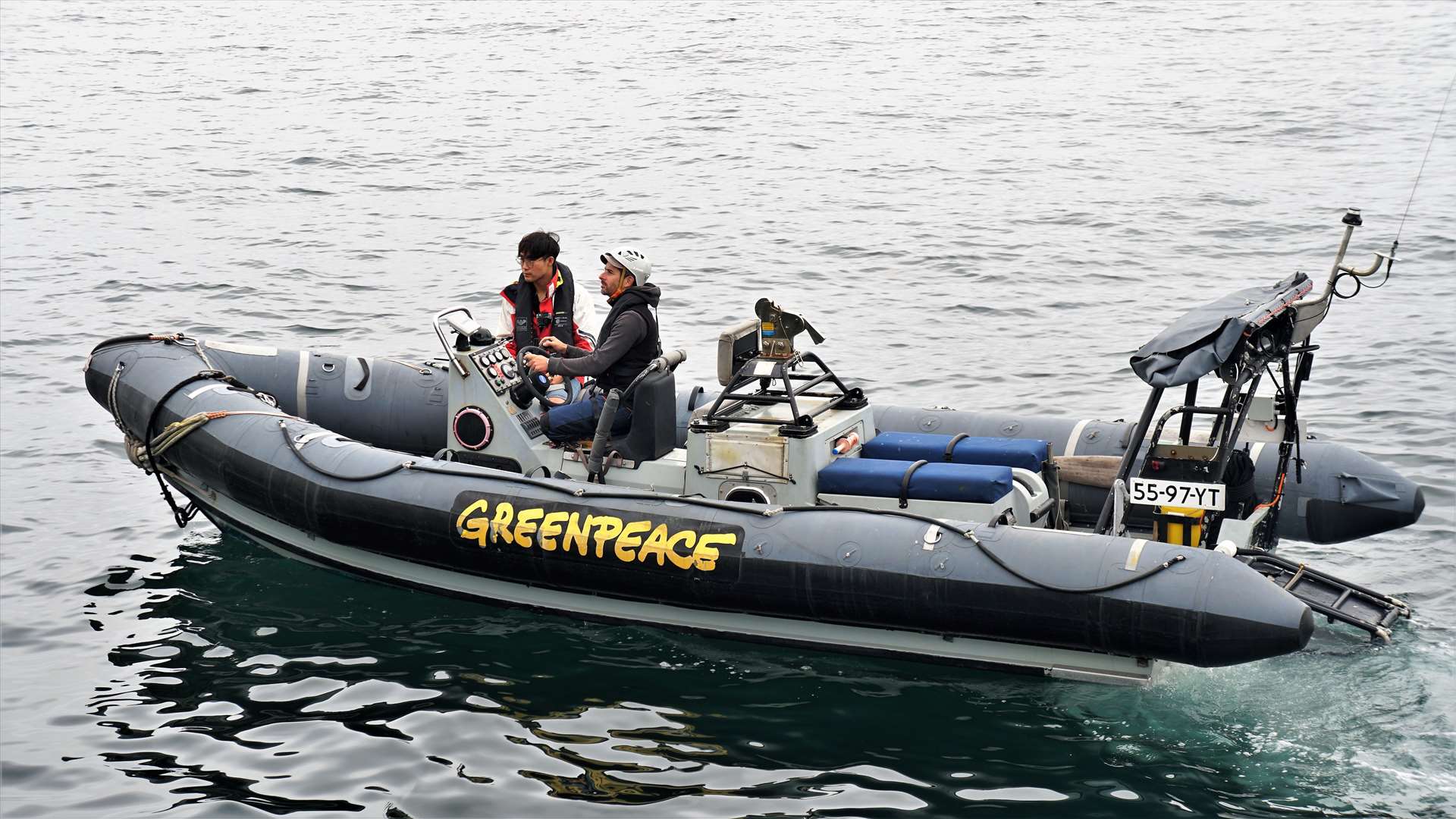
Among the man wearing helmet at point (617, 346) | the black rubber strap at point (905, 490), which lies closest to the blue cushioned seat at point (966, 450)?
the black rubber strap at point (905, 490)

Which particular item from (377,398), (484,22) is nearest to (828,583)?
(377,398)

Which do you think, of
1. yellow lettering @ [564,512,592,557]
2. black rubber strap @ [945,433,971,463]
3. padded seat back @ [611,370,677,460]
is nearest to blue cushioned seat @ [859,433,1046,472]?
black rubber strap @ [945,433,971,463]

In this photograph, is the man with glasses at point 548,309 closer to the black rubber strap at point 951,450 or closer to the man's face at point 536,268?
the man's face at point 536,268

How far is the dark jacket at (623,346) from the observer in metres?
8.45

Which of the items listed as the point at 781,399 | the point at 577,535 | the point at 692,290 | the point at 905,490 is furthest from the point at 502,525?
the point at 692,290

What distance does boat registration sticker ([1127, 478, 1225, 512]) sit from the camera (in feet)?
24.1

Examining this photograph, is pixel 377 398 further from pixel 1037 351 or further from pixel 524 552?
pixel 1037 351

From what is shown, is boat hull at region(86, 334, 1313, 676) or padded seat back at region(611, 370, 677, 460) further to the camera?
padded seat back at region(611, 370, 677, 460)

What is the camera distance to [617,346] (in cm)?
845

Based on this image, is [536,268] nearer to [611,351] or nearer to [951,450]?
[611,351]

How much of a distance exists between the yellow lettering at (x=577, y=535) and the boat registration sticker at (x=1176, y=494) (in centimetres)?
281

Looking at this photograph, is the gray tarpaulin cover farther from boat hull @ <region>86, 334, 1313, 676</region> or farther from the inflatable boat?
boat hull @ <region>86, 334, 1313, 676</region>

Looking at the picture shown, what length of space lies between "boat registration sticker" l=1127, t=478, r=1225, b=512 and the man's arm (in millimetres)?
2866

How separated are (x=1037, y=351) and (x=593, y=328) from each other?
5.56 metres
